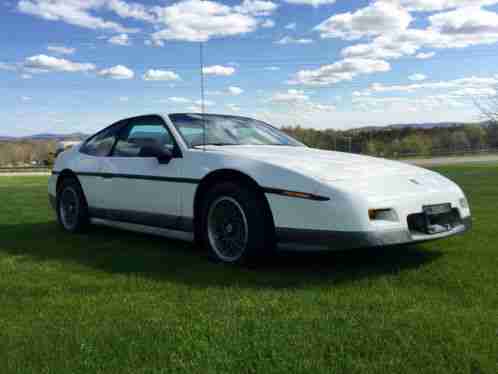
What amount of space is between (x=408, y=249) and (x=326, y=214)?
1476 mm

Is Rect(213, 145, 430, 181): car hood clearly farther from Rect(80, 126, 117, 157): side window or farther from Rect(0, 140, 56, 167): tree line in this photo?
Rect(0, 140, 56, 167): tree line

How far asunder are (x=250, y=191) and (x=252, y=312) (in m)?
1.27

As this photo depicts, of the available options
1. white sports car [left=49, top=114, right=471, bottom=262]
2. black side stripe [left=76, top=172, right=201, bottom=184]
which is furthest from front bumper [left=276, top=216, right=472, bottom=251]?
black side stripe [left=76, top=172, right=201, bottom=184]

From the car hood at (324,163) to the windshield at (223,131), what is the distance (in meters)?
0.23

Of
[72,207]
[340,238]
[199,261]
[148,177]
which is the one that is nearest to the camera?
[340,238]

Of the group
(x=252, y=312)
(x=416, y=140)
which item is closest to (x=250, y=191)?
(x=252, y=312)

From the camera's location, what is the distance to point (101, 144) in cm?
592

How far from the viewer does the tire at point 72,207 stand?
6020mm

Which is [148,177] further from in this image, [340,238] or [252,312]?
[252,312]

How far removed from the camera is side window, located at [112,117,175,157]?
5.01m

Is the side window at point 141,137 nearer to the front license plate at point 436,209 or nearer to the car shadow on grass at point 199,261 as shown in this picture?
the car shadow on grass at point 199,261

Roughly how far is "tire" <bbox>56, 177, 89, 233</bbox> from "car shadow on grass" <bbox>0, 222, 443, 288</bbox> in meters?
0.20

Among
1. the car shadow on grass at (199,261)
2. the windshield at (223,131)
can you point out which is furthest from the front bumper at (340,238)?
the windshield at (223,131)

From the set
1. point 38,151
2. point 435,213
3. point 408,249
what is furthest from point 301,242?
point 38,151
